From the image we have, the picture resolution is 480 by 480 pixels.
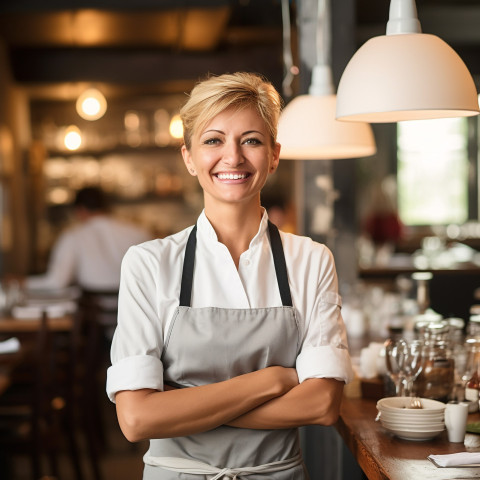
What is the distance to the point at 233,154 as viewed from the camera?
194cm

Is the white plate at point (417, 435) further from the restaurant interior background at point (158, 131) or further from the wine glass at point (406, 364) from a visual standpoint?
the restaurant interior background at point (158, 131)

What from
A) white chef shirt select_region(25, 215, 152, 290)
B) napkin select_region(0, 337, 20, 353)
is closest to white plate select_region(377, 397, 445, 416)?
napkin select_region(0, 337, 20, 353)

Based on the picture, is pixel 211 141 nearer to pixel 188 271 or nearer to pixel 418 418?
pixel 188 271

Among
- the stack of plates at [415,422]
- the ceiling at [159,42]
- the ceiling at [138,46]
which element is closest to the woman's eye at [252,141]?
the stack of plates at [415,422]

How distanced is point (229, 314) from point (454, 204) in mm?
10173

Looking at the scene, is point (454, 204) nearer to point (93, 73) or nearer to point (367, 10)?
point (367, 10)

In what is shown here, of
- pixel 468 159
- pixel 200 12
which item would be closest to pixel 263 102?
pixel 200 12

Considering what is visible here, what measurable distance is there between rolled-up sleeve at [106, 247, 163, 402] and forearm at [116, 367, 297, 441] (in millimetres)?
32

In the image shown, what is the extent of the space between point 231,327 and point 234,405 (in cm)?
20

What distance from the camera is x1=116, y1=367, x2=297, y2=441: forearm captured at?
1804 mm

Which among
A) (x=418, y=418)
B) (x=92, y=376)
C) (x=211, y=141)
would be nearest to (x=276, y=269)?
(x=211, y=141)

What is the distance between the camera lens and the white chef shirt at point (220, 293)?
1903 mm

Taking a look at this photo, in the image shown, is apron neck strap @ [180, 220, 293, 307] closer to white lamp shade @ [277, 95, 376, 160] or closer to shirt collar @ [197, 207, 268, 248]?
shirt collar @ [197, 207, 268, 248]

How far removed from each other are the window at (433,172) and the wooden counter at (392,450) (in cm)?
946
